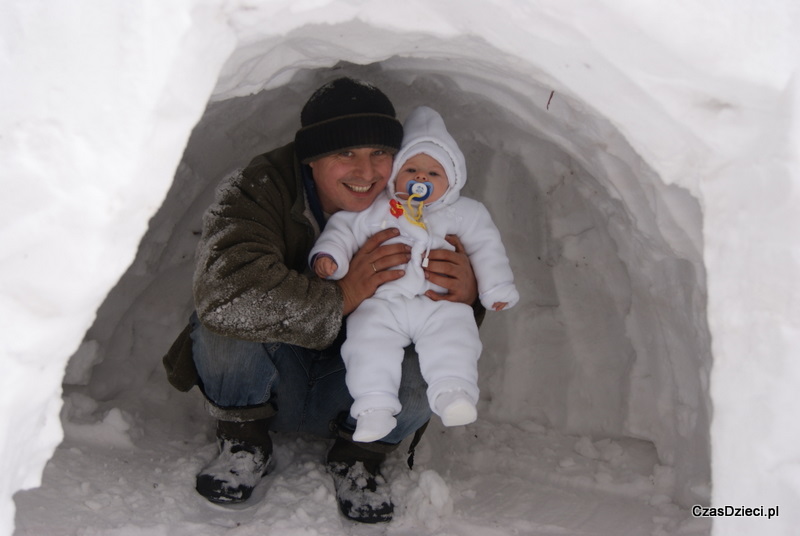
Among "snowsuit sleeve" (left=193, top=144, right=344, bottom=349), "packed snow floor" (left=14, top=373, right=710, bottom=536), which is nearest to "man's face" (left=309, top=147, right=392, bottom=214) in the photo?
"snowsuit sleeve" (left=193, top=144, right=344, bottom=349)

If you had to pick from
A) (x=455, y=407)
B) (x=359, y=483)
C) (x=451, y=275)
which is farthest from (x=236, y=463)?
(x=451, y=275)

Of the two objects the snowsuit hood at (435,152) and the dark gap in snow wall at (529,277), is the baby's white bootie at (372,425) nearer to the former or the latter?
the snowsuit hood at (435,152)

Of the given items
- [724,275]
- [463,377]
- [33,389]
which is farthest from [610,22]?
[33,389]

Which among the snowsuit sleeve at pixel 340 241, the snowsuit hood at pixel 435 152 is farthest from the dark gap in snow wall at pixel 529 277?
the snowsuit sleeve at pixel 340 241

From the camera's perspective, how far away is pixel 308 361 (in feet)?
7.11

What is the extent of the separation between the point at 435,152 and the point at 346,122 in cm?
27

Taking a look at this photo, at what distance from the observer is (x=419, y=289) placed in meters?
1.97

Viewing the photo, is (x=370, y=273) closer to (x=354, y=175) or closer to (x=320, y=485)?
(x=354, y=175)

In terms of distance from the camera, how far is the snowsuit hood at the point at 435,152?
201 centimetres

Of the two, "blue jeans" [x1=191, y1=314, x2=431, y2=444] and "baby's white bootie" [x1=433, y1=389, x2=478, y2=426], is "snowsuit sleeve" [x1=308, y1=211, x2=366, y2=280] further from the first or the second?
"baby's white bootie" [x1=433, y1=389, x2=478, y2=426]

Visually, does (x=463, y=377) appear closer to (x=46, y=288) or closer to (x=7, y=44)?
(x=46, y=288)

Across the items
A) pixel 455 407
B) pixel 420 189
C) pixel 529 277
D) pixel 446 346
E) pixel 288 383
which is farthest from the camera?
pixel 529 277

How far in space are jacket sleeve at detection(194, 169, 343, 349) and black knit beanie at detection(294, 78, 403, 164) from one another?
0.21 meters

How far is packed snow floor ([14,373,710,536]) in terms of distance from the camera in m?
1.81
